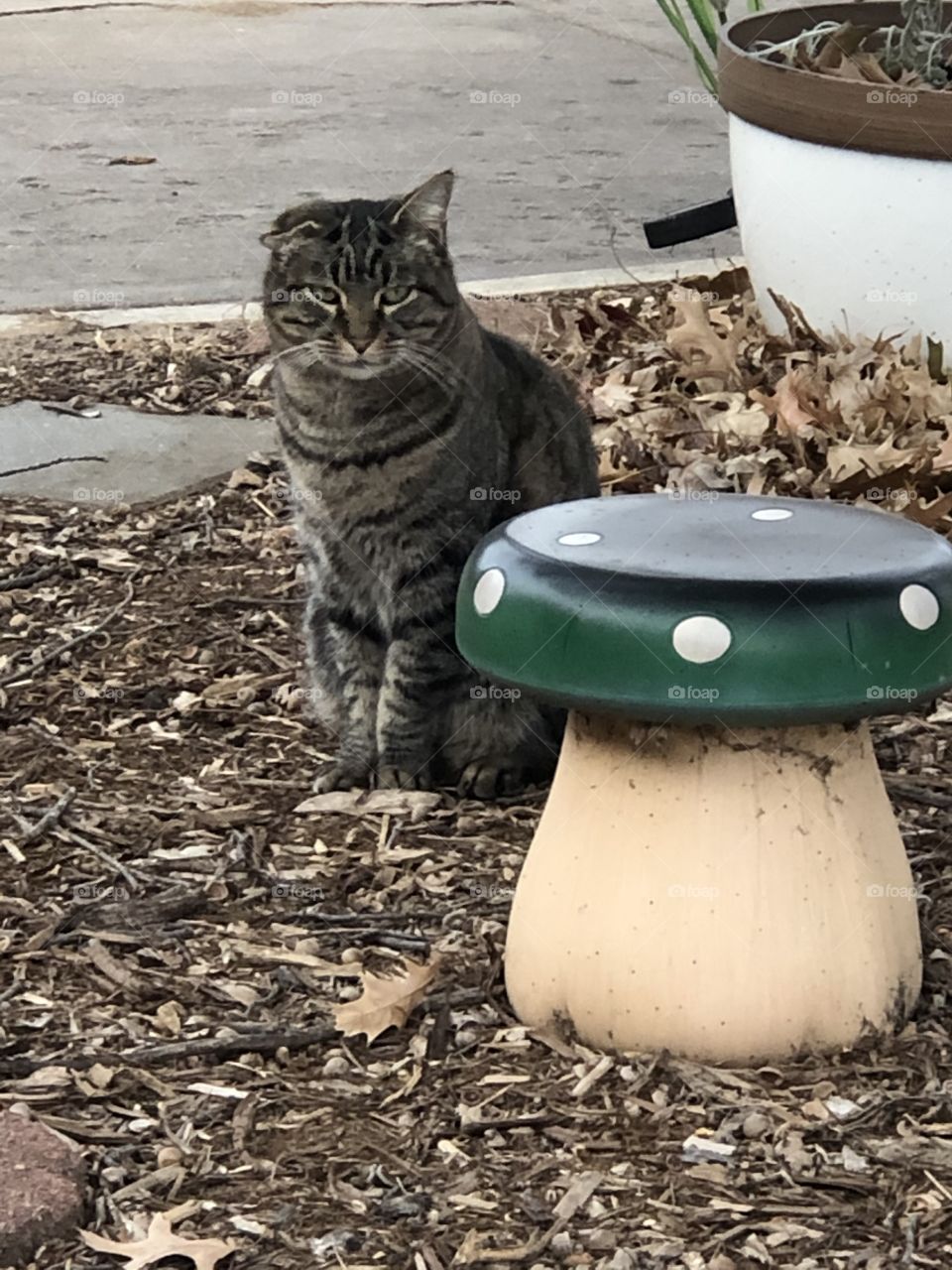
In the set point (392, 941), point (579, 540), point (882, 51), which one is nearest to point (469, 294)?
point (882, 51)

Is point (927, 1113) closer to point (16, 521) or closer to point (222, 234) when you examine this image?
point (16, 521)

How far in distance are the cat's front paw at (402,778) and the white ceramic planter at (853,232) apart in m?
2.08

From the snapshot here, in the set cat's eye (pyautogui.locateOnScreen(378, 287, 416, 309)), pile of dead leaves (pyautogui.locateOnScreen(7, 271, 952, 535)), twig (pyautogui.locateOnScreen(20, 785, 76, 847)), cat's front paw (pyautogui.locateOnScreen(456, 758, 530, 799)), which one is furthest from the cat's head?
twig (pyautogui.locateOnScreen(20, 785, 76, 847))

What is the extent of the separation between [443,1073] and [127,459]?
2.95 m

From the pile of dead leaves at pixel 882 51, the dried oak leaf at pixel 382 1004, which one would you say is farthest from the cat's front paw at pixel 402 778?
the pile of dead leaves at pixel 882 51

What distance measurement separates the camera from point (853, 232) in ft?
17.0

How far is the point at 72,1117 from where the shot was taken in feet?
8.91

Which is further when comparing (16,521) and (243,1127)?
(16,521)

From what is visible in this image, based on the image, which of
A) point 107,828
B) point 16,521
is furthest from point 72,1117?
point 16,521

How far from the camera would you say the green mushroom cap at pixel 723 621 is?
8.54 ft

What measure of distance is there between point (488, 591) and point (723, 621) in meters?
0.38

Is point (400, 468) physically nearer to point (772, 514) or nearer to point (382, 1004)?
point (772, 514)

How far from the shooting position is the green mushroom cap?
2604 mm

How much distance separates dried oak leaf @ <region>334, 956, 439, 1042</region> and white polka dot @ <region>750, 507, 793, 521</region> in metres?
0.85
